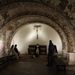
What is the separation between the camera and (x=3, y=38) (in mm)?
21047

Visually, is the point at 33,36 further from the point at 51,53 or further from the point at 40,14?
the point at 51,53

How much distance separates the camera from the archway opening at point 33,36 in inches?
1002

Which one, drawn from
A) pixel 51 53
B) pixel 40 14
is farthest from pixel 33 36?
pixel 51 53

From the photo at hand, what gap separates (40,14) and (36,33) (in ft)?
28.1

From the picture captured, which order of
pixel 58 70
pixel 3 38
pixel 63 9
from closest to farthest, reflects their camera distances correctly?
pixel 58 70 < pixel 63 9 < pixel 3 38

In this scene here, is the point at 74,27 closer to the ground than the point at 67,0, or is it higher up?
closer to the ground

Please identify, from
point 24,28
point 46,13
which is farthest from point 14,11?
point 24,28

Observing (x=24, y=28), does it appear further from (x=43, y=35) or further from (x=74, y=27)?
(x=74, y=27)

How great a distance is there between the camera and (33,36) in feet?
85.0

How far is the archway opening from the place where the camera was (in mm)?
25453

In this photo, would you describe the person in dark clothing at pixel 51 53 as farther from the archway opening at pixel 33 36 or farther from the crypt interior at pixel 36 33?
the archway opening at pixel 33 36

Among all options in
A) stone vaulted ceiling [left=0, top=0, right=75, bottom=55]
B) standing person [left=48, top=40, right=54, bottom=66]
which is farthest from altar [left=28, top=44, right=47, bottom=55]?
standing person [left=48, top=40, right=54, bottom=66]

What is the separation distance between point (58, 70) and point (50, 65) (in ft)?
10.0

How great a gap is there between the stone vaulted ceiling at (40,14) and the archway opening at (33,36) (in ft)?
10.7
